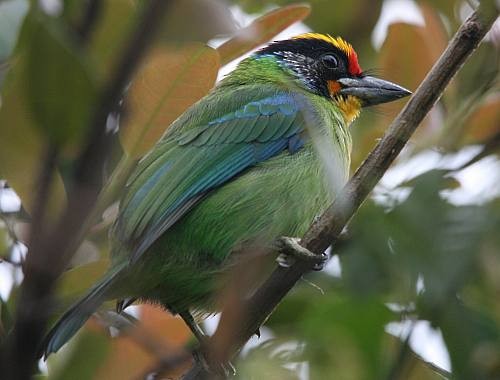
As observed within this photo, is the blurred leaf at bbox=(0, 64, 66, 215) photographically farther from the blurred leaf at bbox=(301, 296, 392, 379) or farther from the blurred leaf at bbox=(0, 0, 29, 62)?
the blurred leaf at bbox=(301, 296, 392, 379)

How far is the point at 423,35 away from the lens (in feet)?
11.0

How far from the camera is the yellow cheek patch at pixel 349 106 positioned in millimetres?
4395

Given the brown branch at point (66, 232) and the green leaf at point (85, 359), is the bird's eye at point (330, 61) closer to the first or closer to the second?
the green leaf at point (85, 359)

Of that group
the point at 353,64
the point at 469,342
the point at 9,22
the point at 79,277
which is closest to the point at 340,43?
the point at 353,64

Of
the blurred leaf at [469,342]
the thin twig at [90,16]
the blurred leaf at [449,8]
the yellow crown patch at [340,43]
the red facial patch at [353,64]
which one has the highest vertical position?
the thin twig at [90,16]

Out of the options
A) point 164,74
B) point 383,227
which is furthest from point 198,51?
point 383,227

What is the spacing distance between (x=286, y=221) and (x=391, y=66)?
28.8 inches

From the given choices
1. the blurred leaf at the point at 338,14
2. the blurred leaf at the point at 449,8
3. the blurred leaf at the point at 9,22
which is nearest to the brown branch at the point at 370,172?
the blurred leaf at the point at 9,22

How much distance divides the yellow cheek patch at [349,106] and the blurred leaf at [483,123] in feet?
3.79

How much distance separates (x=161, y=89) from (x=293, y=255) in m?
0.85

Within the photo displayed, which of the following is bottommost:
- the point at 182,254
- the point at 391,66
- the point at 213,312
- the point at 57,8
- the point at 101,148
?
the point at 213,312

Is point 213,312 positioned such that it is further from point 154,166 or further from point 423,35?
point 423,35

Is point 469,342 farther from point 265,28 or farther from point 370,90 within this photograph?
point 370,90

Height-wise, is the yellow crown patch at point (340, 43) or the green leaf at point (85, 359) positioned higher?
the green leaf at point (85, 359)
